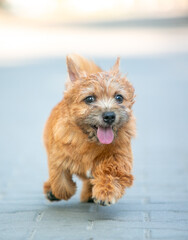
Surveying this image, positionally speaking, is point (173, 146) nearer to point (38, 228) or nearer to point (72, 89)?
point (72, 89)

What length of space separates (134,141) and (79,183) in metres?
2.48

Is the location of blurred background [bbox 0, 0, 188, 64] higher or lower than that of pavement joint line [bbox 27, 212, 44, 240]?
higher

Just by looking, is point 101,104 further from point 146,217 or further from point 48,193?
point 48,193

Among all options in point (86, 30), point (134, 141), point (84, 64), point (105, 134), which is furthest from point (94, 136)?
point (86, 30)

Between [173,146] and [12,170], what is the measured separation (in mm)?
2566

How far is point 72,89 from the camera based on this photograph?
19.1 feet

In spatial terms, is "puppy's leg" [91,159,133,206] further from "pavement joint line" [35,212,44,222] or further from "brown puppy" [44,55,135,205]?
"pavement joint line" [35,212,44,222]

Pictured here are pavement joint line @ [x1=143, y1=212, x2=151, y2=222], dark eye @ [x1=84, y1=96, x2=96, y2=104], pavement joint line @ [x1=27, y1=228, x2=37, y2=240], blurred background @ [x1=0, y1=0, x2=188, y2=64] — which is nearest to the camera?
pavement joint line @ [x1=27, y1=228, x2=37, y2=240]

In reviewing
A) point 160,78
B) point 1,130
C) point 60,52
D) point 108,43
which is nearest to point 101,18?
point 108,43

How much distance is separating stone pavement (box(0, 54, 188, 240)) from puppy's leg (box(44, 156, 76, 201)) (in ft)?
0.52

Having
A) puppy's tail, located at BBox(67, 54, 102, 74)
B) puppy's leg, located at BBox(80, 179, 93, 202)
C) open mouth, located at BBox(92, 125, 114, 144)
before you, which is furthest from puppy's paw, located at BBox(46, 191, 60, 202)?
puppy's tail, located at BBox(67, 54, 102, 74)

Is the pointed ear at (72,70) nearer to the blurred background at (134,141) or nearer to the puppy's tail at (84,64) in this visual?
the puppy's tail at (84,64)

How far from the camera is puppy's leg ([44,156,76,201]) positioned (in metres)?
5.85

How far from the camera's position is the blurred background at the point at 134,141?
5309mm
